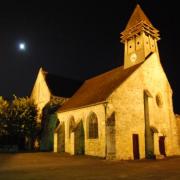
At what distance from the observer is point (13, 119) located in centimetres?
2889

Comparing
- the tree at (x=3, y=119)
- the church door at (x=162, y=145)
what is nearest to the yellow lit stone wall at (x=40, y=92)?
the tree at (x=3, y=119)

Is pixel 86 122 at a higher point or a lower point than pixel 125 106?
lower

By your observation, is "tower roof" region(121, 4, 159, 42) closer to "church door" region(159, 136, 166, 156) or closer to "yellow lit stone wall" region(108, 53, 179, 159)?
"yellow lit stone wall" region(108, 53, 179, 159)

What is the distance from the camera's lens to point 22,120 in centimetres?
2933

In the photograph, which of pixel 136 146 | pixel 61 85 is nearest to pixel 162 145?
pixel 136 146

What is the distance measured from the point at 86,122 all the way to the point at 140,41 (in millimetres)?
11877

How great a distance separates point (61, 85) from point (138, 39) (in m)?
14.2

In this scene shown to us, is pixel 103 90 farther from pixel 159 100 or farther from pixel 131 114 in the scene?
pixel 159 100

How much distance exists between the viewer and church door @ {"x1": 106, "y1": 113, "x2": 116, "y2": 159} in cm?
1881

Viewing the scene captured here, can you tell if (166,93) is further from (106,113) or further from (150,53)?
(106,113)

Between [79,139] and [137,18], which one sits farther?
[137,18]

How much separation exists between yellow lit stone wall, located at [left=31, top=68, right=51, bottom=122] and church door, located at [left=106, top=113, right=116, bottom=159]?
14085 mm

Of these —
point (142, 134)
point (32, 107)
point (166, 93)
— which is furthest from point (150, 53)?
point (32, 107)

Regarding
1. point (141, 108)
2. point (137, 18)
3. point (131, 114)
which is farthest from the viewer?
point (137, 18)
